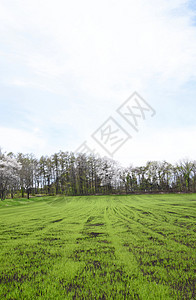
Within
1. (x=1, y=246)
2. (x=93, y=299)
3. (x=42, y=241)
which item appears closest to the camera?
(x=93, y=299)

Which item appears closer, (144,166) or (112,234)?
(112,234)

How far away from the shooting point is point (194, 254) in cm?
430

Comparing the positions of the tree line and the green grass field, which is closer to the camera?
the green grass field

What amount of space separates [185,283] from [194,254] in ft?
5.19

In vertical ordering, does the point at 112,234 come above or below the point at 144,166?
below

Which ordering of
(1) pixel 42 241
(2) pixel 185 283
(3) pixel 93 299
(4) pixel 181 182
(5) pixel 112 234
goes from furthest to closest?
1. (4) pixel 181 182
2. (5) pixel 112 234
3. (1) pixel 42 241
4. (2) pixel 185 283
5. (3) pixel 93 299

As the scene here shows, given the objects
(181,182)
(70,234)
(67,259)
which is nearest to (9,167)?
(70,234)

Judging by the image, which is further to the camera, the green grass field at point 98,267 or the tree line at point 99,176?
the tree line at point 99,176

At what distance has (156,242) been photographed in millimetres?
5273

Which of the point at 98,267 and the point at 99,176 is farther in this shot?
the point at 99,176

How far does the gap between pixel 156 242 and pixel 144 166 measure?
52.8 meters

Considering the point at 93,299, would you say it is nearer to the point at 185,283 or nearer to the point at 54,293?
the point at 54,293

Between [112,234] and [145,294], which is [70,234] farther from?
[145,294]

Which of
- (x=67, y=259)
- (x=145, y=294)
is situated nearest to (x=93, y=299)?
(x=145, y=294)
